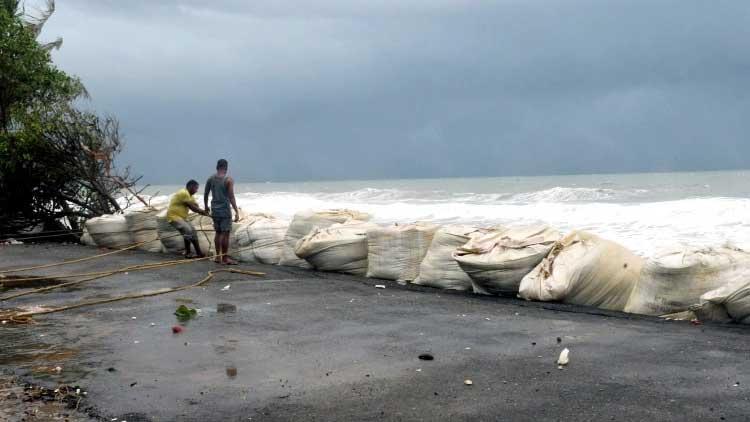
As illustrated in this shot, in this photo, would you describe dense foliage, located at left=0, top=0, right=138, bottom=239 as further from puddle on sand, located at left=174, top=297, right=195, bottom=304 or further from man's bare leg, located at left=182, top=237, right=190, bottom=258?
puddle on sand, located at left=174, top=297, right=195, bottom=304

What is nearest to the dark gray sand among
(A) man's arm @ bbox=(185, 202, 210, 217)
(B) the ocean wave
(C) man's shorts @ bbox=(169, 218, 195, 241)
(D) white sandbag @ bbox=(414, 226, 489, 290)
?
(D) white sandbag @ bbox=(414, 226, 489, 290)

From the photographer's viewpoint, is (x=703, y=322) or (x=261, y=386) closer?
(x=261, y=386)

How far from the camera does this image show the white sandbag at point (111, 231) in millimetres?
12859

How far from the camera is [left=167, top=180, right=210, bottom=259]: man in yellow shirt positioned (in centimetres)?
1079

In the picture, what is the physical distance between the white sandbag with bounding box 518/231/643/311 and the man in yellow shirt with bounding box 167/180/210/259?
18.8ft

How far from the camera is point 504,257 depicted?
694cm

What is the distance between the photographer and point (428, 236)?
8.20m

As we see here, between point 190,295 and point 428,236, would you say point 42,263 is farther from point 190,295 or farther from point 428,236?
point 428,236

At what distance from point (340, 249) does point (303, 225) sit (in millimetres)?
1131

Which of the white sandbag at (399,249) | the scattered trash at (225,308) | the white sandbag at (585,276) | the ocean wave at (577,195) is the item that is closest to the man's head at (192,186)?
the white sandbag at (399,249)

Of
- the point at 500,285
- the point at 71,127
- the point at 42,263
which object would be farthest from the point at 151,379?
the point at 71,127

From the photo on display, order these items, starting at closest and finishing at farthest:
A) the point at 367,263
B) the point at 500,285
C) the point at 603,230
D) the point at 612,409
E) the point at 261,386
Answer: the point at 612,409
the point at 261,386
the point at 500,285
the point at 367,263
the point at 603,230

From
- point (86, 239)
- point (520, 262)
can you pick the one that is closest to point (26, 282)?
point (86, 239)

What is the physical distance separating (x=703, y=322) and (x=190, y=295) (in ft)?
15.2
